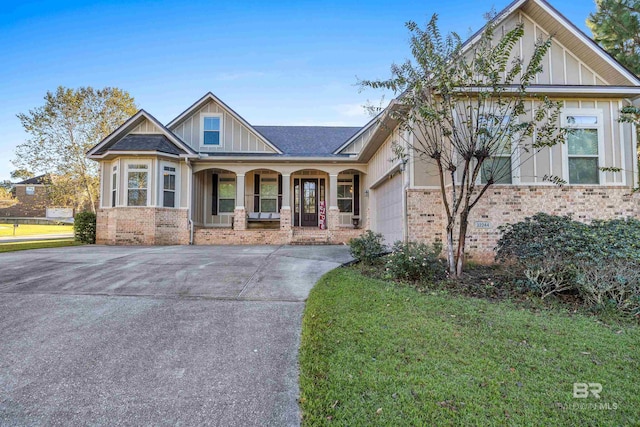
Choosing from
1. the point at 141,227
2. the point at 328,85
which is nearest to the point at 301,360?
the point at 141,227

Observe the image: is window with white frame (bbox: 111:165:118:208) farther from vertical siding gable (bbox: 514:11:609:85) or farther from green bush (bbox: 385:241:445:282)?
vertical siding gable (bbox: 514:11:609:85)

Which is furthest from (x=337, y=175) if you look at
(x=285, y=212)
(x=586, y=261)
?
(x=586, y=261)

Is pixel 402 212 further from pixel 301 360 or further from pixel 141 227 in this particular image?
pixel 141 227

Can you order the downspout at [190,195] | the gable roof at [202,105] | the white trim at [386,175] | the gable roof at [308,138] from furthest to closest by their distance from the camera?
the gable roof at [308,138], the gable roof at [202,105], the downspout at [190,195], the white trim at [386,175]

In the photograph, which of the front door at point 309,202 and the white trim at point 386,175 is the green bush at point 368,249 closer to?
the white trim at point 386,175

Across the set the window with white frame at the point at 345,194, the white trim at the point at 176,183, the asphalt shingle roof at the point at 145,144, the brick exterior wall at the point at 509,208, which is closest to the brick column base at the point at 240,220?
the white trim at the point at 176,183

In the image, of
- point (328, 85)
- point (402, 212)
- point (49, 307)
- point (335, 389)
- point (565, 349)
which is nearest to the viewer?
point (335, 389)

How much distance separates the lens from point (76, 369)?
2.70m

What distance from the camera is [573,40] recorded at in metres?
7.86

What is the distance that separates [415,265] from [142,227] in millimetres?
10302

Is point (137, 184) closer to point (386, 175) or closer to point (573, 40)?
point (386, 175)

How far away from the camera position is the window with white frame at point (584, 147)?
7.57 meters

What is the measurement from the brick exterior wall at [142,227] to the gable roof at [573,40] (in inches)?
442

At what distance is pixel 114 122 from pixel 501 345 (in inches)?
1014
